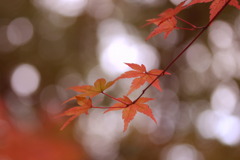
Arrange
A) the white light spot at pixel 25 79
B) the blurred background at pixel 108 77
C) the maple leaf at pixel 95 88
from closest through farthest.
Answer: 1. the maple leaf at pixel 95 88
2. the blurred background at pixel 108 77
3. the white light spot at pixel 25 79

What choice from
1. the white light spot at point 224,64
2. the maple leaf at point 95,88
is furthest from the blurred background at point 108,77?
the maple leaf at point 95,88

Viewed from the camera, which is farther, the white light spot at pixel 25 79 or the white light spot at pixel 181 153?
the white light spot at pixel 25 79

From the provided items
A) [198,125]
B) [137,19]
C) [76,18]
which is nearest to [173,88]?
[198,125]

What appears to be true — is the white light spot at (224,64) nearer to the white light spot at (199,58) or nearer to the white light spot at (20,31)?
the white light spot at (199,58)

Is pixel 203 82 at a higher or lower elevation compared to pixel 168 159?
higher

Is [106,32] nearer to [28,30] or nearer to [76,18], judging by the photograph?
[76,18]

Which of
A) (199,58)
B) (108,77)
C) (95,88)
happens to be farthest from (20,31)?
(95,88)
